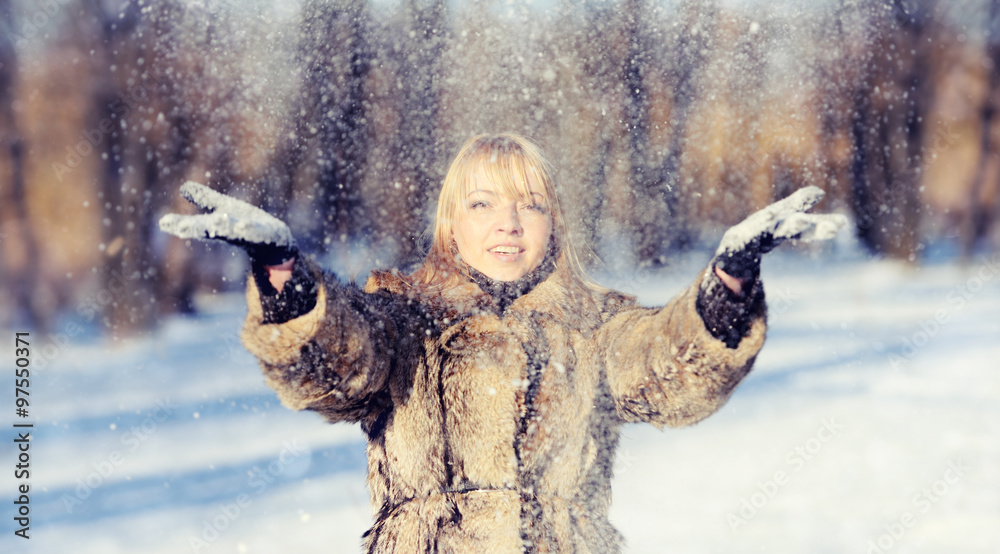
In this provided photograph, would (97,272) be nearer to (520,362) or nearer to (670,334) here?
(520,362)

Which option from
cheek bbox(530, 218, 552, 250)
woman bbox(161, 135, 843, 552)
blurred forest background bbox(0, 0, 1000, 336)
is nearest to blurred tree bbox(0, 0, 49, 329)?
blurred forest background bbox(0, 0, 1000, 336)

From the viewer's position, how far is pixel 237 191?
1482 mm

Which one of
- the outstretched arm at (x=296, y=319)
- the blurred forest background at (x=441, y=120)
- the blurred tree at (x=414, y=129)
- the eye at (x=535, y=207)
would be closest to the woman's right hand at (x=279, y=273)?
the outstretched arm at (x=296, y=319)

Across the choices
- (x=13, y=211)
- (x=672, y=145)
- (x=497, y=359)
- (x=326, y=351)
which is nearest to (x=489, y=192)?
(x=497, y=359)

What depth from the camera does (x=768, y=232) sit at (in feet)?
2.04

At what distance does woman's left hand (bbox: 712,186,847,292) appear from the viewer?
0.59 meters

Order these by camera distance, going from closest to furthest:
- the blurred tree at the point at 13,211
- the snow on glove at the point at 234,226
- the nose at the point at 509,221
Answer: the snow on glove at the point at 234,226 → the nose at the point at 509,221 → the blurred tree at the point at 13,211

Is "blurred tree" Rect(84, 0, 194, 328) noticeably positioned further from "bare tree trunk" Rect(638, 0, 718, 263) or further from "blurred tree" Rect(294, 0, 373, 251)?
"bare tree trunk" Rect(638, 0, 718, 263)

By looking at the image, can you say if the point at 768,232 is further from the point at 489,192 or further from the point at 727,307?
the point at 489,192

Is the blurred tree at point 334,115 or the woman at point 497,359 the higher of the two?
the blurred tree at point 334,115

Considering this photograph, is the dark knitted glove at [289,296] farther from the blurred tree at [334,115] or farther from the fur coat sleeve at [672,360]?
the blurred tree at [334,115]

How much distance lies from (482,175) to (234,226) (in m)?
0.44

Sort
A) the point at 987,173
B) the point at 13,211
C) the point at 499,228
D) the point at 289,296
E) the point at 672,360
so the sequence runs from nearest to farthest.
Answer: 1. the point at 289,296
2. the point at 672,360
3. the point at 499,228
4. the point at 13,211
5. the point at 987,173

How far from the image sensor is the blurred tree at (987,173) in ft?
4.99
